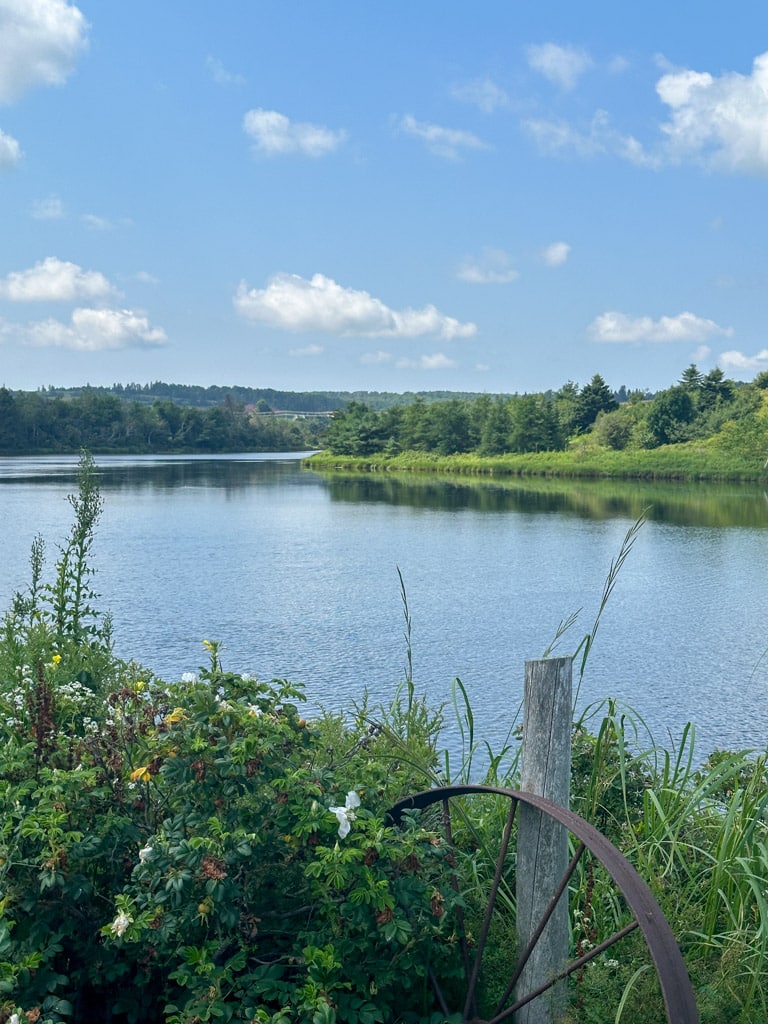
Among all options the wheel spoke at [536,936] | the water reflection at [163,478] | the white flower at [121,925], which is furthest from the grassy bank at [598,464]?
the white flower at [121,925]

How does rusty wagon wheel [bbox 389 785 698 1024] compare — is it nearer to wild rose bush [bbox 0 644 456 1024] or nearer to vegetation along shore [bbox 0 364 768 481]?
wild rose bush [bbox 0 644 456 1024]

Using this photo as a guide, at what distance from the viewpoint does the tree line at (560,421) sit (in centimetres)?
5509

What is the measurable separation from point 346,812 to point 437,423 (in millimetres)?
66216

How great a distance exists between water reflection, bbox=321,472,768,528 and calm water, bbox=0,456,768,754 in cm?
37

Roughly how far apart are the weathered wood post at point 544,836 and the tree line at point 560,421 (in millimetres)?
43984

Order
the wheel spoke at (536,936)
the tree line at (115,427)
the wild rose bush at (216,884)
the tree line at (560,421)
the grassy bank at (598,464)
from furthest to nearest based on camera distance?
the tree line at (115,427)
the tree line at (560,421)
the grassy bank at (598,464)
the wheel spoke at (536,936)
the wild rose bush at (216,884)

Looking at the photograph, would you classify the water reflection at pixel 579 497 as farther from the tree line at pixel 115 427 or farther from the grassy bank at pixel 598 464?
the tree line at pixel 115 427

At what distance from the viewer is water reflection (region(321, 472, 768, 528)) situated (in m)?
30.1

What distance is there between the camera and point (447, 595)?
1561 cm

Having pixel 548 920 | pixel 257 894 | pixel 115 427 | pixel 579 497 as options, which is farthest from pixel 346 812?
pixel 115 427

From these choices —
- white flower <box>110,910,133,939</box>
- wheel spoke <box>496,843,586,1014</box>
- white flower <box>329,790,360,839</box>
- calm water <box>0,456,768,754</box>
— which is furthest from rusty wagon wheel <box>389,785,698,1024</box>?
calm water <box>0,456,768,754</box>

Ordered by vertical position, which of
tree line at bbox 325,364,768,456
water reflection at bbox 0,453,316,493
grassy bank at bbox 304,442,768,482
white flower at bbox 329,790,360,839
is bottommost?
water reflection at bbox 0,453,316,493

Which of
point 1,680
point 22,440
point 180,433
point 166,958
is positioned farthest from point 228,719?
point 180,433

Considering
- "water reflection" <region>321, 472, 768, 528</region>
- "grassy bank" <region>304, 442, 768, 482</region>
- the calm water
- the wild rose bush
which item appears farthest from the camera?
"grassy bank" <region>304, 442, 768, 482</region>
